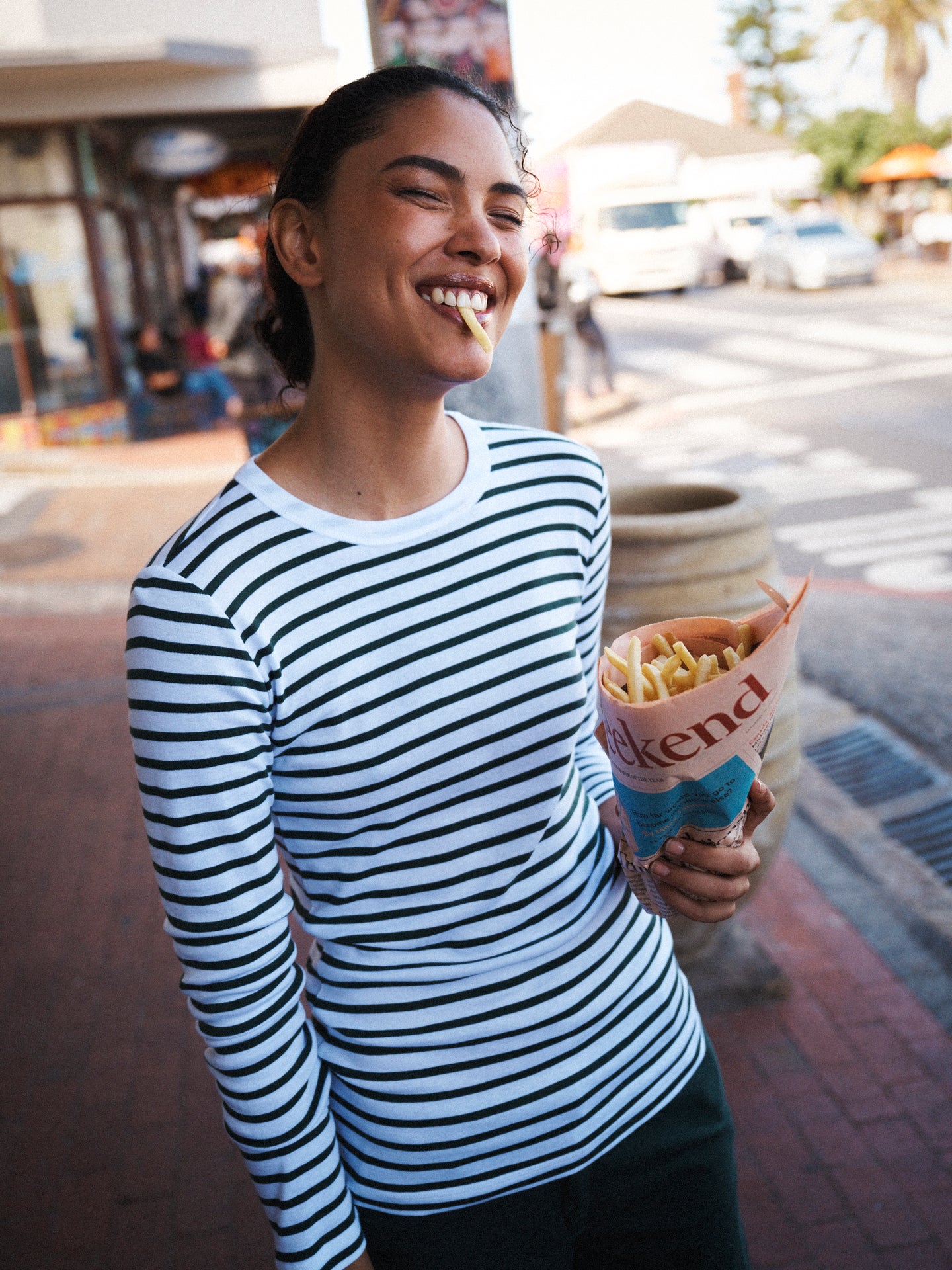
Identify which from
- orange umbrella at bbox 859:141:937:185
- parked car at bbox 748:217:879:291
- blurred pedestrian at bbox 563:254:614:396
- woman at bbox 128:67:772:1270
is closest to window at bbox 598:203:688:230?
parked car at bbox 748:217:879:291

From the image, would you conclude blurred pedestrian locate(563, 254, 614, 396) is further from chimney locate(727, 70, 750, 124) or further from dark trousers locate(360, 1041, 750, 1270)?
chimney locate(727, 70, 750, 124)

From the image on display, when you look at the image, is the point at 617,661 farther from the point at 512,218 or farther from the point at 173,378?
the point at 173,378

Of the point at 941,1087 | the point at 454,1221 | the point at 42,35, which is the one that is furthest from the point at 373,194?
the point at 42,35

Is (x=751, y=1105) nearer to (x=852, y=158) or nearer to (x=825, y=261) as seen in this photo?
(x=825, y=261)

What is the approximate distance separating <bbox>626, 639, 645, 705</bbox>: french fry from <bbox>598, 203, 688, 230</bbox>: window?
27560 mm

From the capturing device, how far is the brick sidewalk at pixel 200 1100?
9.14 feet

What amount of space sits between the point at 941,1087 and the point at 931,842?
1417 mm

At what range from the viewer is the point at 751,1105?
3119 mm

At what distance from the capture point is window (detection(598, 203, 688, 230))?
1061 inches

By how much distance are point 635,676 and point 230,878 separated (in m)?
0.55

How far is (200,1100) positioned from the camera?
3.34m

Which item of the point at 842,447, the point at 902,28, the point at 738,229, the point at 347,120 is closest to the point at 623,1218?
the point at 347,120

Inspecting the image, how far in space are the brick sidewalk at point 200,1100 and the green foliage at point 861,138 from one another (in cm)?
3675

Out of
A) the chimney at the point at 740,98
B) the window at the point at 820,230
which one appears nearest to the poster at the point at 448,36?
the window at the point at 820,230
